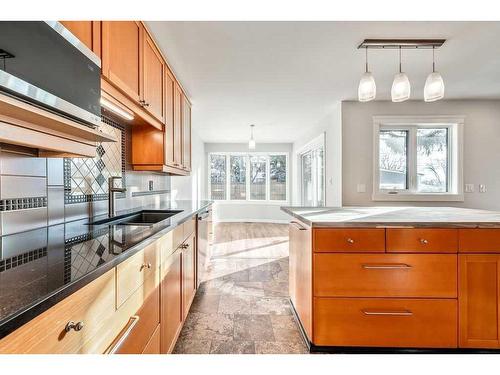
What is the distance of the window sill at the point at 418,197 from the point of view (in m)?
3.70

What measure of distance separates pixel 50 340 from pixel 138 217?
1802 millimetres

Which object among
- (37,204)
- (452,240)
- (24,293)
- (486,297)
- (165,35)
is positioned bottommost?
(486,297)

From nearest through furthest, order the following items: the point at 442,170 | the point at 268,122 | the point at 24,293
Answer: the point at 24,293
the point at 442,170
the point at 268,122

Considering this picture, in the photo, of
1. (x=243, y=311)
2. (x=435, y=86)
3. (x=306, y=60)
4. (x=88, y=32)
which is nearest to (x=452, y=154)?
(x=435, y=86)

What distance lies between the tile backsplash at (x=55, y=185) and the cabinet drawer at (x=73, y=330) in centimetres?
73

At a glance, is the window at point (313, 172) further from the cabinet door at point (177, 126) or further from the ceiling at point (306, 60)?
the cabinet door at point (177, 126)

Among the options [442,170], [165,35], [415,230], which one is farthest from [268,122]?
[415,230]

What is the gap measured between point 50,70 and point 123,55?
0.74 m

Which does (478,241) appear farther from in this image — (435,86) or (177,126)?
(177,126)

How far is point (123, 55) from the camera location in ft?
5.11

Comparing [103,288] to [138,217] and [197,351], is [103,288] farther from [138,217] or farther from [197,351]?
[138,217]

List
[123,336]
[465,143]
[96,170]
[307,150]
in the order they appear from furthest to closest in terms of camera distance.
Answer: [307,150], [465,143], [96,170], [123,336]

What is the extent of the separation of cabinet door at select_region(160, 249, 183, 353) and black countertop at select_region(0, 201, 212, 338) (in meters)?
0.32

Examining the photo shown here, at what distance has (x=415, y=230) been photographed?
65.0 inches
